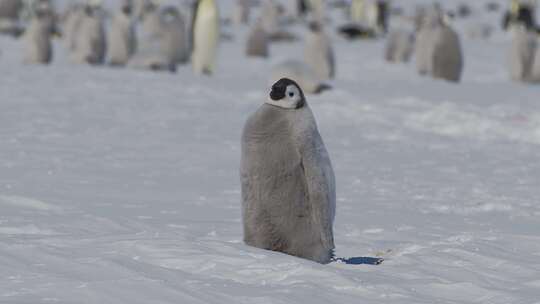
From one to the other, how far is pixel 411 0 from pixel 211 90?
38830mm

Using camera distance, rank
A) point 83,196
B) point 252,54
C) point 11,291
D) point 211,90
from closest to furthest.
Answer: point 11,291 < point 83,196 < point 211,90 < point 252,54

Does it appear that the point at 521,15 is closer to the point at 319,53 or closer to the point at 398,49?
the point at 398,49

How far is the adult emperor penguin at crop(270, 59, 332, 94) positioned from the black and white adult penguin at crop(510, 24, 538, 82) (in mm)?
5077

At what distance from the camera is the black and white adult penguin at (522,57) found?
18.5 m

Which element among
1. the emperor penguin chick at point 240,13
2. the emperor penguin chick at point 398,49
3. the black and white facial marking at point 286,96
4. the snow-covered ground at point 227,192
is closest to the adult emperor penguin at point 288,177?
the black and white facial marking at point 286,96

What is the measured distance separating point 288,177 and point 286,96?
1.09ft

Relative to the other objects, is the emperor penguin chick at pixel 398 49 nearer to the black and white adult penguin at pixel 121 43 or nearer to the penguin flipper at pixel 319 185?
the black and white adult penguin at pixel 121 43

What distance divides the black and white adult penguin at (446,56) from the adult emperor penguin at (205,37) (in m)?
3.64

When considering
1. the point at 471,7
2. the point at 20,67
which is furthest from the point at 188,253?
the point at 471,7

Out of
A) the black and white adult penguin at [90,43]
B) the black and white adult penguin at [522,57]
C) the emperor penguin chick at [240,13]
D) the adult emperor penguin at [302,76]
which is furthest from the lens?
the emperor penguin chick at [240,13]

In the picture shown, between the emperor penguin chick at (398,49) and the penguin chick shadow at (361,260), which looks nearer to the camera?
the penguin chick shadow at (361,260)

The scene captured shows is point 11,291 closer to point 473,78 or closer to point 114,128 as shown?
point 114,128

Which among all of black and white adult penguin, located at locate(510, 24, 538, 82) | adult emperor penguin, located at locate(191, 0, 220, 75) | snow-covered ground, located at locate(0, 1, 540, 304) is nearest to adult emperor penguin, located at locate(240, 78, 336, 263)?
snow-covered ground, located at locate(0, 1, 540, 304)

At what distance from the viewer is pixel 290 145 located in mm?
4461
